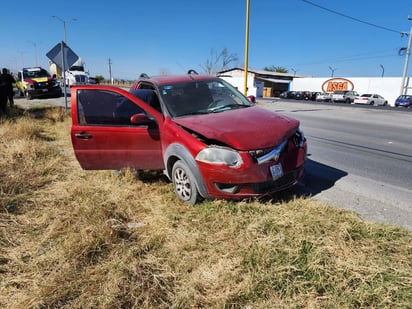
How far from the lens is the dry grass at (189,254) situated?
2.14 meters

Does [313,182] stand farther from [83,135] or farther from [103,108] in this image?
[83,135]

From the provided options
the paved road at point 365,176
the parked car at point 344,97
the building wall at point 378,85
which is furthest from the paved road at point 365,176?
the building wall at point 378,85

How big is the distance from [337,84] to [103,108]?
51229 millimetres

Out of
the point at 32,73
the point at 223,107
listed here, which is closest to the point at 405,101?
the point at 223,107

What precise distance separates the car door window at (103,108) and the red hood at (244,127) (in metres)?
0.82

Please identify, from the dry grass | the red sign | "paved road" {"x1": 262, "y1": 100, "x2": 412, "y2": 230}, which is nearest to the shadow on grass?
"paved road" {"x1": 262, "y1": 100, "x2": 412, "y2": 230}

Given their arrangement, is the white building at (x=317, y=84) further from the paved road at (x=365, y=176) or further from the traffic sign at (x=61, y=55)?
the paved road at (x=365, y=176)

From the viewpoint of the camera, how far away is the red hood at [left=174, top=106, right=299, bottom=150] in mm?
3245

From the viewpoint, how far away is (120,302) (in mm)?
2115

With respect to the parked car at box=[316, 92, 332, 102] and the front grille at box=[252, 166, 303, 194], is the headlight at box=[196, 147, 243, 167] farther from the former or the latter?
the parked car at box=[316, 92, 332, 102]

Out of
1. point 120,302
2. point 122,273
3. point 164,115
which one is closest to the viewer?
point 120,302

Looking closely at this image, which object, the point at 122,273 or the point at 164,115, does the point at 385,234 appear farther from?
the point at 164,115

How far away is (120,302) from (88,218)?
1.39m

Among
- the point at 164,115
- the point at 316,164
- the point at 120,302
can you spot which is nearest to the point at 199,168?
the point at 164,115
